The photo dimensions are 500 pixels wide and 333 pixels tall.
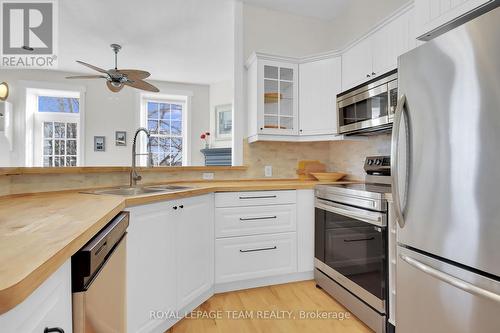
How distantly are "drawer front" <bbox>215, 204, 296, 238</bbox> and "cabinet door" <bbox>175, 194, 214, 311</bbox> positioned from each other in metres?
0.09

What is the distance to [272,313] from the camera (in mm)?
1890

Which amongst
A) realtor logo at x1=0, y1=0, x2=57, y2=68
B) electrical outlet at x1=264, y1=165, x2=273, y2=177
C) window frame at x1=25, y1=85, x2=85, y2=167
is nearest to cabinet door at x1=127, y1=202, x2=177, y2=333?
electrical outlet at x1=264, y1=165, x2=273, y2=177

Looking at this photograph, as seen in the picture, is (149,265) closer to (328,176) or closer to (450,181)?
(450,181)

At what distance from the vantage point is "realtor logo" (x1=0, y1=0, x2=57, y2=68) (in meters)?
3.10

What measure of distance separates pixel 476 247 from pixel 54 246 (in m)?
1.35

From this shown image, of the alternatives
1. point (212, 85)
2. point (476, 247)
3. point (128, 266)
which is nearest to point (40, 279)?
point (128, 266)

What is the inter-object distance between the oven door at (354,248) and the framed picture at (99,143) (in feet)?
15.1

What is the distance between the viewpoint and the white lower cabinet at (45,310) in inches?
17.6

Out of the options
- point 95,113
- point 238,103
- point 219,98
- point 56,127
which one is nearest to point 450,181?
point 238,103

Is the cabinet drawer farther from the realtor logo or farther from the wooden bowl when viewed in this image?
the realtor logo

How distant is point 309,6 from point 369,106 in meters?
1.69

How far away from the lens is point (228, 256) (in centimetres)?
216

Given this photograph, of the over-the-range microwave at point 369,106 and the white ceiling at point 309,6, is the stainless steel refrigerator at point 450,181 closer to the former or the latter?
the over-the-range microwave at point 369,106

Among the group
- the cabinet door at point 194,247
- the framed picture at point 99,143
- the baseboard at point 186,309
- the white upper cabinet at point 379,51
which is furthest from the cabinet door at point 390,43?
the framed picture at point 99,143
